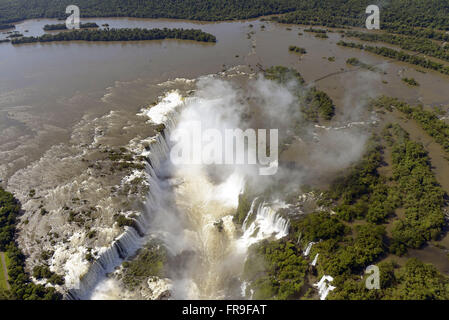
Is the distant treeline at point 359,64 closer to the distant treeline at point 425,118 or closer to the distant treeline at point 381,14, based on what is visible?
the distant treeline at point 425,118

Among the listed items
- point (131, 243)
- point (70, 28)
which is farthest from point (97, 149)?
point (70, 28)

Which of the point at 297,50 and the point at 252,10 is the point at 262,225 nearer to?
the point at 297,50

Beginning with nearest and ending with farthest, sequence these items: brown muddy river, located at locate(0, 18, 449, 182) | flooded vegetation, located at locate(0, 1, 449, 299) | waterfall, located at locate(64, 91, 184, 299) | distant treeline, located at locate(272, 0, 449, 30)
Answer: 1. waterfall, located at locate(64, 91, 184, 299)
2. flooded vegetation, located at locate(0, 1, 449, 299)
3. brown muddy river, located at locate(0, 18, 449, 182)
4. distant treeline, located at locate(272, 0, 449, 30)

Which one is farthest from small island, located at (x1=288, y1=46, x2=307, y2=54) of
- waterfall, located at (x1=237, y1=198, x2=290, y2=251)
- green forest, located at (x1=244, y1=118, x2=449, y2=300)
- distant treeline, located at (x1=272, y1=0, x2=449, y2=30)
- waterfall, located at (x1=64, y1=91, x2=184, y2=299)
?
waterfall, located at (x1=237, y1=198, x2=290, y2=251)

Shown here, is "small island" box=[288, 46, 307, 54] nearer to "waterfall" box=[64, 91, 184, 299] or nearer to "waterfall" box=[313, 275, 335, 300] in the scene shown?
"waterfall" box=[64, 91, 184, 299]

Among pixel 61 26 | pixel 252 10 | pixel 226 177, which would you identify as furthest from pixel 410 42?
pixel 61 26

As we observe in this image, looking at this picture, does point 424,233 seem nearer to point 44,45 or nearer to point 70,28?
point 44,45
